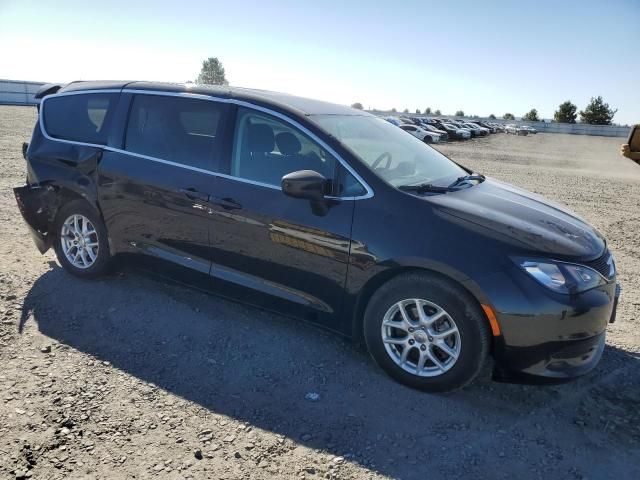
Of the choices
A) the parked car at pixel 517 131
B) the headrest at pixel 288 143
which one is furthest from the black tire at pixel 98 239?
the parked car at pixel 517 131

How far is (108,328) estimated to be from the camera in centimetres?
373

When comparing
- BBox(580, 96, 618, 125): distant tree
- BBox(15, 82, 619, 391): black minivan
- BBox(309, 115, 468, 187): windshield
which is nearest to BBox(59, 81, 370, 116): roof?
BBox(15, 82, 619, 391): black minivan

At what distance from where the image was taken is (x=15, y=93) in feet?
129

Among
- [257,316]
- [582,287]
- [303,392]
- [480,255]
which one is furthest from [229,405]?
[582,287]

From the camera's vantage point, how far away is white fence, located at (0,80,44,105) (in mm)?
38750

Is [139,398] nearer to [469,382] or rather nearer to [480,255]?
[469,382]

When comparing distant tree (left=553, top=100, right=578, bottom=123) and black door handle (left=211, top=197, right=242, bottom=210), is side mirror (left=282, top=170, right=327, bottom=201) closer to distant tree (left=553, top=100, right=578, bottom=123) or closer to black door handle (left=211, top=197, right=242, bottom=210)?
black door handle (left=211, top=197, right=242, bottom=210)

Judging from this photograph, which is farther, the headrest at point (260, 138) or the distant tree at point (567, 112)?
the distant tree at point (567, 112)

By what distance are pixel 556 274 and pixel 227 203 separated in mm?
2225

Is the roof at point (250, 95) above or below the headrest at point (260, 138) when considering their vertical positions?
above

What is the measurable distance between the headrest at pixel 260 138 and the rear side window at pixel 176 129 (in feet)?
0.85

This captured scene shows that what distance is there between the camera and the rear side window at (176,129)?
375 cm

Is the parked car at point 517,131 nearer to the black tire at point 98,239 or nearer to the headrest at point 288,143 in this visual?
the headrest at point 288,143

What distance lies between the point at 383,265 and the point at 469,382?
90 centimetres
